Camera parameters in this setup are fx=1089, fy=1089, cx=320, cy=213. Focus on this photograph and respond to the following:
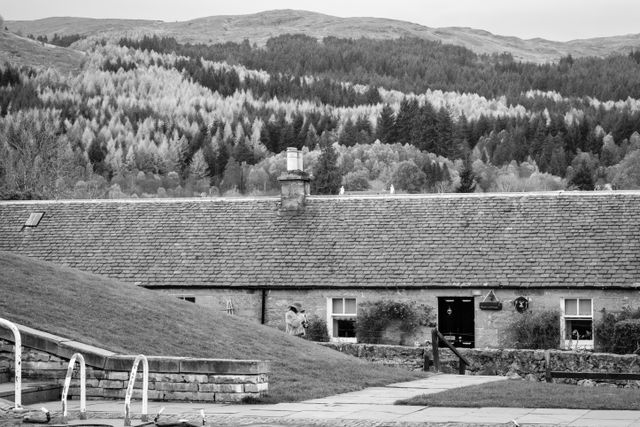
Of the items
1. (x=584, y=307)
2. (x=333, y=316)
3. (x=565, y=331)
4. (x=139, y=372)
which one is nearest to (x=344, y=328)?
(x=333, y=316)

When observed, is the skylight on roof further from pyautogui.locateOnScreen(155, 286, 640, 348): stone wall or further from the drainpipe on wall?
the drainpipe on wall

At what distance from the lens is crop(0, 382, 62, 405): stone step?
16.9 metres

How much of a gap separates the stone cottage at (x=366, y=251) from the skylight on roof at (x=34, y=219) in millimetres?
55

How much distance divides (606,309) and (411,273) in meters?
6.17

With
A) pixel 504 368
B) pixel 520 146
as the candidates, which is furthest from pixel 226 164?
pixel 504 368

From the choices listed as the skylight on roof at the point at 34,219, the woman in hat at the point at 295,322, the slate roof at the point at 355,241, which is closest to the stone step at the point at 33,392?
the woman in hat at the point at 295,322

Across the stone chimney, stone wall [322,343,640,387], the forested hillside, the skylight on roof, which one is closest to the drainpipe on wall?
the stone chimney

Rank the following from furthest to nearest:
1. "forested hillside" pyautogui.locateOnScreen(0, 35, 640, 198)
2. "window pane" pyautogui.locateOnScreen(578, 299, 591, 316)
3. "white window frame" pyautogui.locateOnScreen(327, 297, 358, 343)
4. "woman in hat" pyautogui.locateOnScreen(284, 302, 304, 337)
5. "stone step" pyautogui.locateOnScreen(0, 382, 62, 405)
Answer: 1. "forested hillside" pyautogui.locateOnScreen(0, 35, 640, 198)
2. "white window frame" pyautogui.locateOnScreen(327, 297, 358, 343)
3. "window pane" pyautogui.locateOnScreen(578, 299, 591, 316)
4. "woman in hat" pyautogui.locateOnScreen(284, 302, 304, 337)
5. "stone step" pyautogui.locateOnScreen(0, 382, 62, 405)

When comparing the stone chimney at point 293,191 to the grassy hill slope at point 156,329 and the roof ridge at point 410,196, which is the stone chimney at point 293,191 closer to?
the roof ridge at point 410,196

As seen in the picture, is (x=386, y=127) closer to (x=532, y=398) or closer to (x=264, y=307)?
(x=264, y=307)

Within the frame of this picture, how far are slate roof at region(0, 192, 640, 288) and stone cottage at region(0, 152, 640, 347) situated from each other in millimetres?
48

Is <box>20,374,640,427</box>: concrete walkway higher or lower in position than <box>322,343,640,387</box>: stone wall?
higher

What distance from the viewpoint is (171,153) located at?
568ft

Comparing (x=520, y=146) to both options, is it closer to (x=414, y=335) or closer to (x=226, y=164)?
(x=226, y=164)
